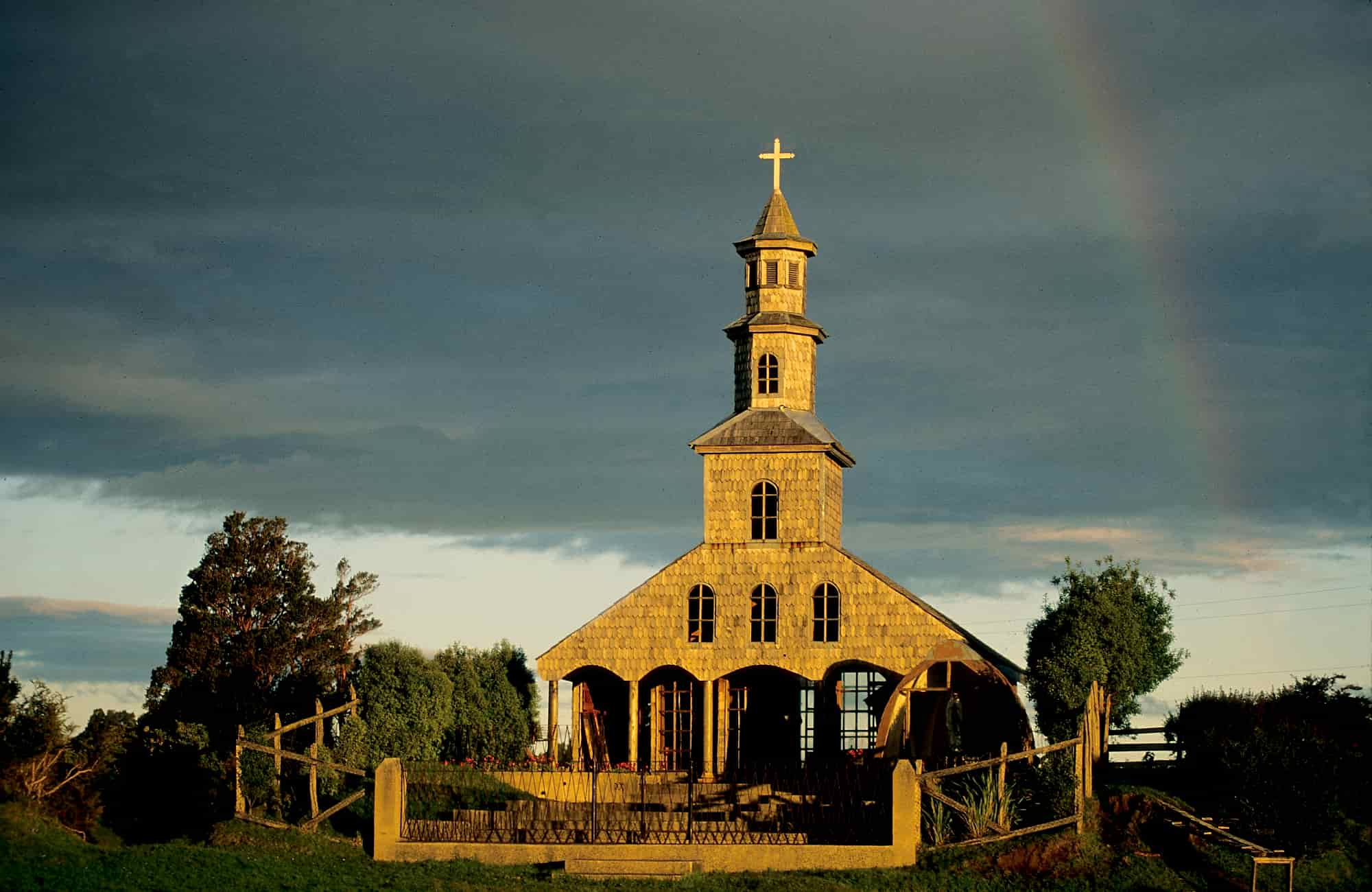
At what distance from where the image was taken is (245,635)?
52.7 m

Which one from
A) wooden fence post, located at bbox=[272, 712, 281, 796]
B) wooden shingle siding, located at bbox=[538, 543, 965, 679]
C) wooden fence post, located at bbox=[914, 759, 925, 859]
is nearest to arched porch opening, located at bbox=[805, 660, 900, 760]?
wooden shingle siding, located at bbox=[538, 543, 965, 679]

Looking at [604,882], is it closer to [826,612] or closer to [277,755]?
[277,755]

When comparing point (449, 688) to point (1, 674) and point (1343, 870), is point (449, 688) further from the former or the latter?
point (1343, 870)

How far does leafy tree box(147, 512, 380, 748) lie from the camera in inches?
2060

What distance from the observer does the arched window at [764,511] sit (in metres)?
45.8

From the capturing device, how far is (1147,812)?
116 ft

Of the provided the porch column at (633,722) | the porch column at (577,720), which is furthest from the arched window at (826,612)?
the porch column at (577,720)

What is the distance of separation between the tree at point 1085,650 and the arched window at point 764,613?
5.77 m

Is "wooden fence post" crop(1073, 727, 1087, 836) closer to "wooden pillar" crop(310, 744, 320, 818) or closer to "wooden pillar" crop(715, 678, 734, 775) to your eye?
"wooden pillar" crop(715, 678, 734, 775)

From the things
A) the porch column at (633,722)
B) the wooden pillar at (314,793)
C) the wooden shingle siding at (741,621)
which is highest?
the wooden shingle siding at (741,621)

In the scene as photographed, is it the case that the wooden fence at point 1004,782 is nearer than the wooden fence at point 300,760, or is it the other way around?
the wooden fence at point 1004,782

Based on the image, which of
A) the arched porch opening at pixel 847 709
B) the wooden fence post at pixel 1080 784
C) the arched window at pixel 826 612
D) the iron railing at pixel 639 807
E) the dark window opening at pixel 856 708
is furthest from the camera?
the dark window opening at pixel 856 708

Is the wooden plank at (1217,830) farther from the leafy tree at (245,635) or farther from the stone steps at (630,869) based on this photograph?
the leafy tree at (245,635)

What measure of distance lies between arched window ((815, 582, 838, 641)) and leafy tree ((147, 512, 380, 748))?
15160 millimetres
